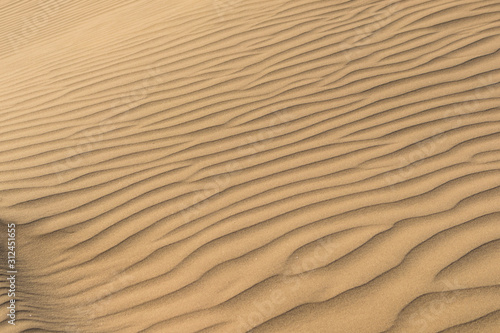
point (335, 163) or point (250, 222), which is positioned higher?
point (335, 163)

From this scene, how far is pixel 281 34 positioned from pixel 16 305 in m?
3.23

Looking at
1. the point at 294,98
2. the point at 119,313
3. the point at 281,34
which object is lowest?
the point at 119,313

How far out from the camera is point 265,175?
3.25 meters

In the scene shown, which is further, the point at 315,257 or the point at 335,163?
the point at 335,163

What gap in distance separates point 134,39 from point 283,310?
375 cm

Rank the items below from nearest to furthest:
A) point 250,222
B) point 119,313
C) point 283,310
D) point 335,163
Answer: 1. point 283,310
2. point 119,313
3. point 250,222
4. point 335,163

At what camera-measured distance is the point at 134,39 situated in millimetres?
5293

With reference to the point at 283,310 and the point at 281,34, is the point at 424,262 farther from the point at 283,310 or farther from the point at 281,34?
the point at 281,34

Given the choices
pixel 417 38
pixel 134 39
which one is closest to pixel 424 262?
pixel 417 38

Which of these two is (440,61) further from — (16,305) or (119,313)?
(16,305)

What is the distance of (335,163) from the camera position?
10.7 ft

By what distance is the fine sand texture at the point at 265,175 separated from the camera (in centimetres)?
244

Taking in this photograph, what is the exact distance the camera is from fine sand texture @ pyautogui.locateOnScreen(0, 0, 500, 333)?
244 cm

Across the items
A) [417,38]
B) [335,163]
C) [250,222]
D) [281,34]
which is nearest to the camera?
[250,222]
